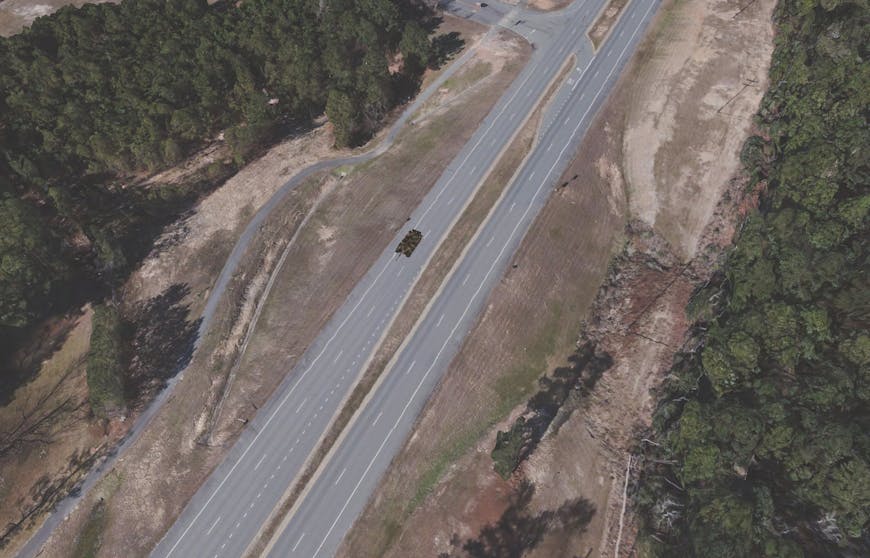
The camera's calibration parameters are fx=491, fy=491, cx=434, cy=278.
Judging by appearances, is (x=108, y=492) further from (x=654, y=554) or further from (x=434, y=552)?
(x=654, y=554)

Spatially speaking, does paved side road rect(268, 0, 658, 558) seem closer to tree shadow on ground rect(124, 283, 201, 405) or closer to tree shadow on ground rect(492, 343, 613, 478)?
tree shadow on ground rect(492, 343, 613, 478)

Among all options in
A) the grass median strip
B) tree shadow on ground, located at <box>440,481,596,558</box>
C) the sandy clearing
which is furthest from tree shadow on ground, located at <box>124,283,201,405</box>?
the sandy clearing

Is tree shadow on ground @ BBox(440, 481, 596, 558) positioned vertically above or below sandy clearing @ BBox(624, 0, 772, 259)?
below

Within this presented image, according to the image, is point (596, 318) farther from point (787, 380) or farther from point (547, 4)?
point (547, 4)

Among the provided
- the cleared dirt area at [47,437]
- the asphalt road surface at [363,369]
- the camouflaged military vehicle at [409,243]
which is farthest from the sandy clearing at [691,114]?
the cleared dirt area at [47,437]

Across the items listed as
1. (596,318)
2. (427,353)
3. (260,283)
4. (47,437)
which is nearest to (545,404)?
(596,318)

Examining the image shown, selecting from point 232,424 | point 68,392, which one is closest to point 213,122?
point 68,392

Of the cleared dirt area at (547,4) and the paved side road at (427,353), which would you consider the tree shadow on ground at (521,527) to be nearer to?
the paved side road at (427,353)
